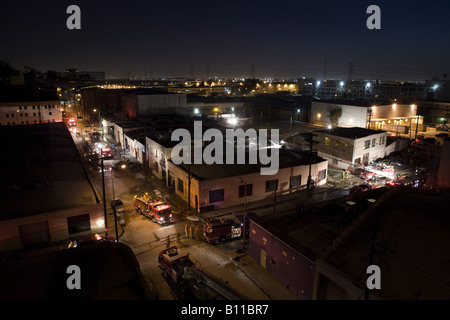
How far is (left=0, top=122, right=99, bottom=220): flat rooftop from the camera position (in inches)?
715

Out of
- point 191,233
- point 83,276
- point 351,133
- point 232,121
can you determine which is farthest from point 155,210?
point 232,121

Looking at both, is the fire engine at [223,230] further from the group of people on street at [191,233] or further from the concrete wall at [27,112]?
the concrete wall at [27,112]

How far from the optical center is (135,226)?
20188 millimetres

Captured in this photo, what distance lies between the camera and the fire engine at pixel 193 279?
11.8 metres

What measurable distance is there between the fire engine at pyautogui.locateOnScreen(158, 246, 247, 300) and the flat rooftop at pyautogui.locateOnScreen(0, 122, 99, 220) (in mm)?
7322

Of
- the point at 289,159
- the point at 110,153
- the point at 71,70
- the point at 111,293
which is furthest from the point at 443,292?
the point at 71,70

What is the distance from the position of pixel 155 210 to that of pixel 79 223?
4712 millimetres

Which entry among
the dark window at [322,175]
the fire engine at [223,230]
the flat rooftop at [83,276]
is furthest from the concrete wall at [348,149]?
the flat rooftop at [83,276]

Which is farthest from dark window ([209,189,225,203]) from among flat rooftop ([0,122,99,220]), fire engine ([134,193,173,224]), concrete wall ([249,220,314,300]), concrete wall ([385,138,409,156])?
concrete wall ([385,138,409,156])

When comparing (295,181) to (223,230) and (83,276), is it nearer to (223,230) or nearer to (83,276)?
(223,230)

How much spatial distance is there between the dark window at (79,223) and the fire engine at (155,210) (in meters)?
4.06

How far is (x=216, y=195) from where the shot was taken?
22812 mm

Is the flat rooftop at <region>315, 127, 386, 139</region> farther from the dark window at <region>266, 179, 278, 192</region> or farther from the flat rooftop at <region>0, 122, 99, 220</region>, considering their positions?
the flat rooftop at <region>0, 122, 99, 220</region>
